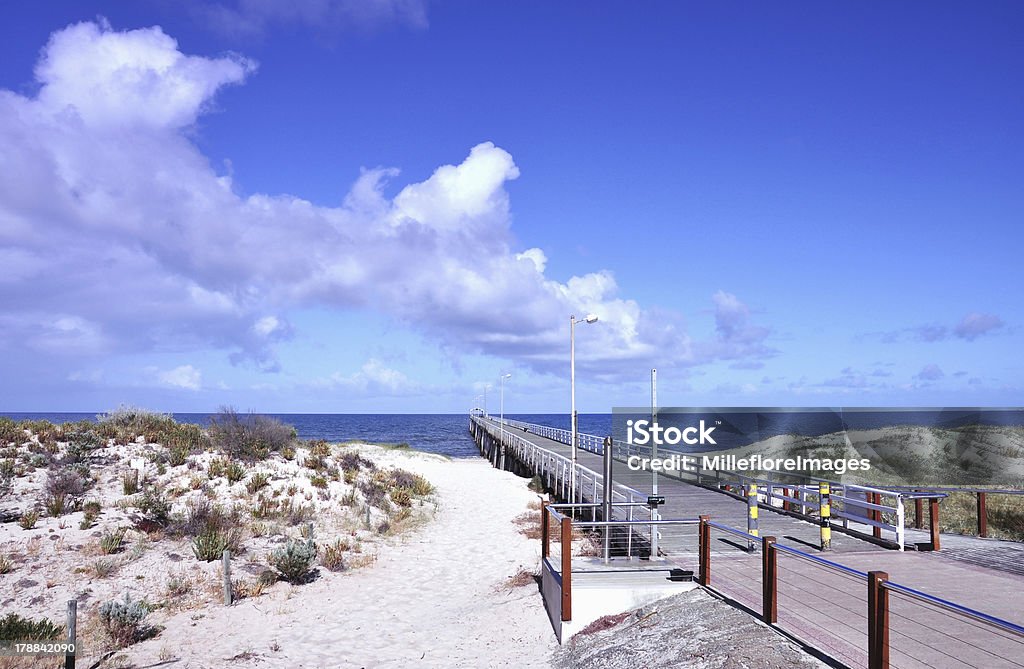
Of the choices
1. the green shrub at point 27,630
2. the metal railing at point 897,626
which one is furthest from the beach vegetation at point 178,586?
the metal railing at point 897,626

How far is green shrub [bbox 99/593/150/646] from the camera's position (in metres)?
10.8

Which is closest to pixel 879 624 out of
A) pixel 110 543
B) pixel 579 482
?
pixel 579 482

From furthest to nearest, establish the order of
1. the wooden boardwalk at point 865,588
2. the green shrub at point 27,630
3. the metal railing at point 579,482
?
the metal railing at point 579,482, the green shrub at point 27,630, the wooden boardwalk at point 865,588

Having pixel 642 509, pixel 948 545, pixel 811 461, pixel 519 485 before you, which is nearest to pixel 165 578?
pixel 642 509

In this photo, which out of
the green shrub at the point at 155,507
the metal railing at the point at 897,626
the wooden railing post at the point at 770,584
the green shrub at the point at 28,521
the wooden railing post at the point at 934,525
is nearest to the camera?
the metal railing at the point at 897,626

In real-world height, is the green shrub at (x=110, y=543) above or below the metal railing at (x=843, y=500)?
below

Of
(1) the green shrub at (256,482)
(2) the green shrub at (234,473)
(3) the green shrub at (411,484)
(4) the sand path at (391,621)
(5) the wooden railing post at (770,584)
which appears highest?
(5) the wooden railing post at (770,584)

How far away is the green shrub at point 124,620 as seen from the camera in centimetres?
1077

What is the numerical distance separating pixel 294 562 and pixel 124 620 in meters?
3.85

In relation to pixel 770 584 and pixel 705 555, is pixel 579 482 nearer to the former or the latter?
pixel 705 555

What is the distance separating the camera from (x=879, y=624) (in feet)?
18.6

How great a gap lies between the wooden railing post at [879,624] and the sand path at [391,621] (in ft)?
14.8

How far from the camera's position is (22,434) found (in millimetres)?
23188

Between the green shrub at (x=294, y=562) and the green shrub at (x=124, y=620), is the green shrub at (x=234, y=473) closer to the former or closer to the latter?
the green shrub at (x=294, y=562)
